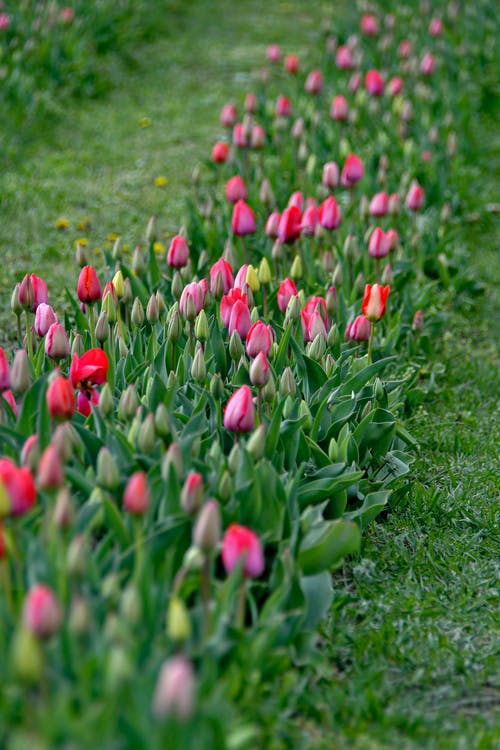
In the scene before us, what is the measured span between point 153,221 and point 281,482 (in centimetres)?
187

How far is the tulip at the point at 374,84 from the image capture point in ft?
19.7

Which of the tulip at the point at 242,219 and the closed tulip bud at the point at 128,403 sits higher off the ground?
the tulip at the point at 242,219

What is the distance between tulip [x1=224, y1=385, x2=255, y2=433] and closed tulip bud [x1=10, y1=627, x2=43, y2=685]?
988 millimetres

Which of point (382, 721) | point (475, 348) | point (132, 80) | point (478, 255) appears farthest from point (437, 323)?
point (132, 80)

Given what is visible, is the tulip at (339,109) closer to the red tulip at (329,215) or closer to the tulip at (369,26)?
the red tulip at (329,215)

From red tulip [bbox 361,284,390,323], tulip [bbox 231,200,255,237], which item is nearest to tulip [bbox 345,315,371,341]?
red tulip [bbox 361,284,390,323]

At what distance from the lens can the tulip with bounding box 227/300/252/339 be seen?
125 inches

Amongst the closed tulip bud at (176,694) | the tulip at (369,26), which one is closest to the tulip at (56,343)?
the closed tulip bud at (176,694)

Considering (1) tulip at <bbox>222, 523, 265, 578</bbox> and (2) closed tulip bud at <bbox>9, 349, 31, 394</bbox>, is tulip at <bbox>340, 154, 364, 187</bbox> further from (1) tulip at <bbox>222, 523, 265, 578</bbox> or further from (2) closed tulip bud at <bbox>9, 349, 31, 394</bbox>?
(1) tulip at <bbox>222, 523, 265, 578</bbox>

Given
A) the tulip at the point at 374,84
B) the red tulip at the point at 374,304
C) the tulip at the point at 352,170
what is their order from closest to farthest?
1. the red tulip at the point at 374,304
2. the tulip at the point at 352,170
3. the tulip at the point at 374,84

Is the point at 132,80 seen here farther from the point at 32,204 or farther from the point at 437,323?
the point at 437,323

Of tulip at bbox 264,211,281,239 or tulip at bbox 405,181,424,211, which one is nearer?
tulip at bbox 264,211,281,239

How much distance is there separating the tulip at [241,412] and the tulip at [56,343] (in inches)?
25.1

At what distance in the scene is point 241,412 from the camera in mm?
2619
